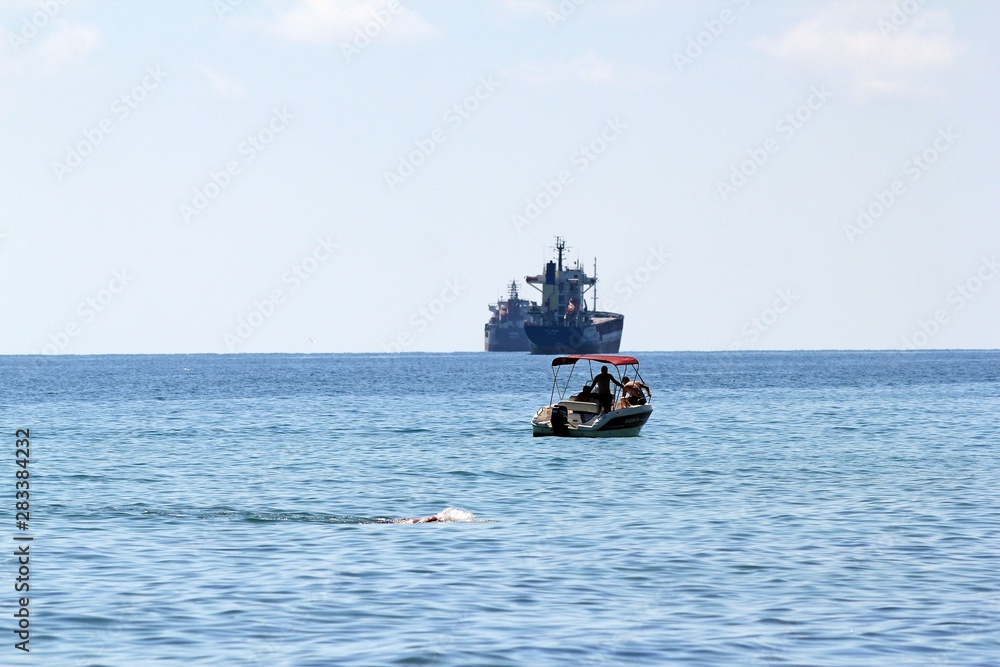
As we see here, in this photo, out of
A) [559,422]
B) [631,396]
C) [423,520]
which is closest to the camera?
[423,520]

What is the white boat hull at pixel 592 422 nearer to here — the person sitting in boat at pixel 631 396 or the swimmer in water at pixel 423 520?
the person sitting in boat at pixel 631 396

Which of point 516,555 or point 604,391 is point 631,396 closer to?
point 604,391

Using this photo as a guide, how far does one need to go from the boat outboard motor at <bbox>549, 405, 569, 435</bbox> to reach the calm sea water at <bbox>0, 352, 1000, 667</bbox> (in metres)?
1.83

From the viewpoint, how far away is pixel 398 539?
20469 mm

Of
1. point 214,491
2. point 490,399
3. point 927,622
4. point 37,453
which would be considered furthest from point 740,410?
point 927,622

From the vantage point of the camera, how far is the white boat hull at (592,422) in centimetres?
4397

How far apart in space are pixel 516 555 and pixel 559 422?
82.7 ft

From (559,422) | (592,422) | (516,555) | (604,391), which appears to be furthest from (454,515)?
(604,391)

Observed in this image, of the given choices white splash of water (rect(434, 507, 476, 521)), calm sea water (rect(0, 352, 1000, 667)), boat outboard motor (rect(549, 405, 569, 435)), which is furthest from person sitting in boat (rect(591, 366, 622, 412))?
white splash of water (rect(434, 507, 476, 521))

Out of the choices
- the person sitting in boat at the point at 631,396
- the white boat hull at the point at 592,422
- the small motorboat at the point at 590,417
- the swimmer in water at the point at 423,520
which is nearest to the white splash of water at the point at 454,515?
the swimmer in water at the point at 423,520

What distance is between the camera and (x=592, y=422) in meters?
44.0

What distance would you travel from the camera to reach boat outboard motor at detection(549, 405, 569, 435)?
43.9 meters

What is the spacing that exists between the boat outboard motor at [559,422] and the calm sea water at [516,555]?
183 centimetres

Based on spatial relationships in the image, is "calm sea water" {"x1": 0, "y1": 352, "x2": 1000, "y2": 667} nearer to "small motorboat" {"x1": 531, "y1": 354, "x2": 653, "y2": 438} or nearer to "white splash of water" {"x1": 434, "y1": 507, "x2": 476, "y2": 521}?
"white splash of water" {"x1": 434, "y1": 507, "x2": 476, "y2": 521}
